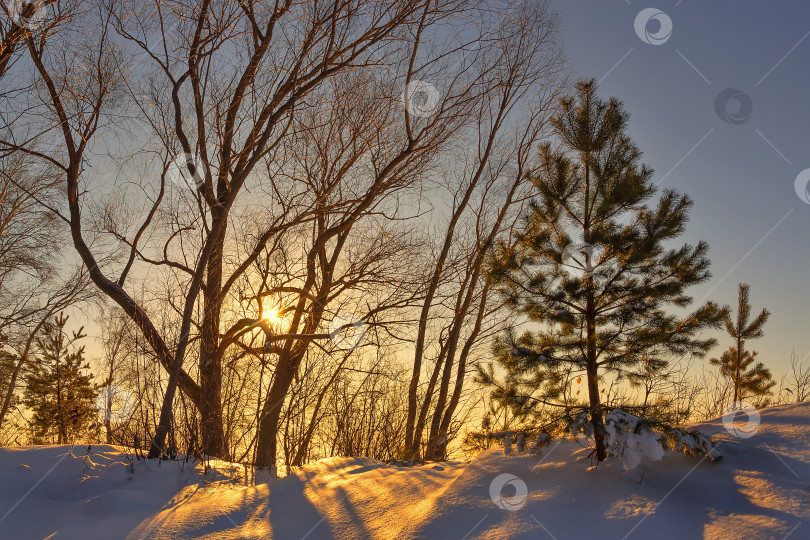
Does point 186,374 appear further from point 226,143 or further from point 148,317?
point 226,143

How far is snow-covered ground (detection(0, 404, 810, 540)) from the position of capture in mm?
2930

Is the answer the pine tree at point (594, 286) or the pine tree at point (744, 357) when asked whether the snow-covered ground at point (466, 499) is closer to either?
the pine tree at point (594, 286)

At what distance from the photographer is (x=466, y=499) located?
3.46 meters

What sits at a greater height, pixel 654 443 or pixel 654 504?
pixel 654 443

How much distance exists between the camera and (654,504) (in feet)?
10.1

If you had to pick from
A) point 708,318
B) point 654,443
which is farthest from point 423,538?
point 708,318

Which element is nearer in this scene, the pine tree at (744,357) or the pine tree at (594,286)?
the pine tree at (594,286)

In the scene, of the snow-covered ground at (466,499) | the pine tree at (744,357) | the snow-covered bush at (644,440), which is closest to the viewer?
the snow-covered ground at (466,499)

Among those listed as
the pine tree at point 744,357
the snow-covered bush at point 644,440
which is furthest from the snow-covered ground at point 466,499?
the pine tree at point 744,357

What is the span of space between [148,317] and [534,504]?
20.8 ft

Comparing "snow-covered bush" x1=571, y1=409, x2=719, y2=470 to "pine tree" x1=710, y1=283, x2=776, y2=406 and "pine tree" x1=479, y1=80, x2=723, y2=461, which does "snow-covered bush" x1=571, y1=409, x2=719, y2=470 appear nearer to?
"pine tree" x1=479, y1=80, x2=723, y2=461

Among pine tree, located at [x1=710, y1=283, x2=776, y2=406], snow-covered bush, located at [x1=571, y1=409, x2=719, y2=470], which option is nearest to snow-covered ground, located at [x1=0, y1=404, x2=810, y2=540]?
snow-covered bush, located at [x1=571, y1=409, x2=719, y2=470]

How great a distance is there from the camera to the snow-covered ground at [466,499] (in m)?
2.93

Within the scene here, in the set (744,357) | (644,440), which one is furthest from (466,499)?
(744,357)
